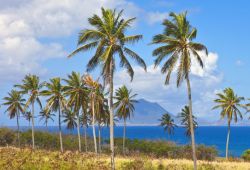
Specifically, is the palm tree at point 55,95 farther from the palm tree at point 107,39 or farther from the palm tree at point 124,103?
the palm tree at point 107,39

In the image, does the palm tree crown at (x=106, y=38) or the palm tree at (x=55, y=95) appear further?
the palm tree at (x=55, y=95)

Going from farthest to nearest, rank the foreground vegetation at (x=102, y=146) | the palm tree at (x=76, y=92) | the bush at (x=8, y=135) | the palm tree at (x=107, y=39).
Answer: the bush at (x=8, y=135), the foreground vegetation at (x=102, y=146), the palm tree at (x=76, y=92), the palm tree at (x=107, y=39)

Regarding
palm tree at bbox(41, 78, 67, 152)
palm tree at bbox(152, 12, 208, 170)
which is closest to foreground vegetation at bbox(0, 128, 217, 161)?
palm tree at bbox(41, 78, 67, 152)

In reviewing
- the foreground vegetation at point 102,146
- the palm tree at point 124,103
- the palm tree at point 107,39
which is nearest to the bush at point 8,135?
the foreground vegetation at point 102,146

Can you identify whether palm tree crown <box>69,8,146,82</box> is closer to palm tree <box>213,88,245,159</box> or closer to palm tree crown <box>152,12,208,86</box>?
palm tree crown <box>152,12,208,86</box>

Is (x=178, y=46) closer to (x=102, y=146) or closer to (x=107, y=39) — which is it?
(x=107, y=39)

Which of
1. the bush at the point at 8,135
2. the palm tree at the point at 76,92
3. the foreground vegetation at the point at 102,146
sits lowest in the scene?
the foreground vegetation at the point at 102,146

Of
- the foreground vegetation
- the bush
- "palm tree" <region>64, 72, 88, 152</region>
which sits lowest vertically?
the foreground vegetation

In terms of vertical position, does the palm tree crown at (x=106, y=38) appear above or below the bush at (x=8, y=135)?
above

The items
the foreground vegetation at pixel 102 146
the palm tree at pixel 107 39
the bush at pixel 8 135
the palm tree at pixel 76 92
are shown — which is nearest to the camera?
the palm tree at pixel 107 39

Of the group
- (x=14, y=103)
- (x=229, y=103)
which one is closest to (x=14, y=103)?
(x=14, y=103)

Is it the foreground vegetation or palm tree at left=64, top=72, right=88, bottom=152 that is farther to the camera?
the foreground vegetation

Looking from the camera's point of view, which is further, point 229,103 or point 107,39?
point 229,103

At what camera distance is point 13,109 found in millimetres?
100375
